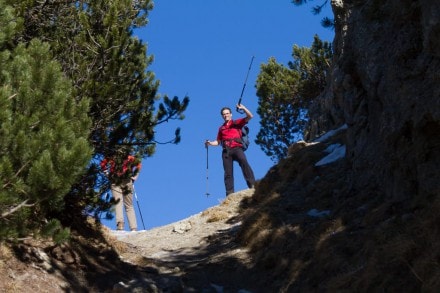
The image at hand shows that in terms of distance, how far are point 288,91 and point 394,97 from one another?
17994 millimetres

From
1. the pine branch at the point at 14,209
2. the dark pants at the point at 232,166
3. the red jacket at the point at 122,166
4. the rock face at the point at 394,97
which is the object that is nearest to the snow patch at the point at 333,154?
the rock face at the point at 394,97

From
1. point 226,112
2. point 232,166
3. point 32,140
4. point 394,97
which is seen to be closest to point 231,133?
point 226,112

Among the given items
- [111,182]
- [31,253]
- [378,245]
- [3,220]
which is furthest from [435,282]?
[111,182]

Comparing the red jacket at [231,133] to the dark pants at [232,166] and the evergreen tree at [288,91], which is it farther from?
the evergreen tree at [288,91]

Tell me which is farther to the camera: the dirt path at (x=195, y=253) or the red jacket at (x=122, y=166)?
the red jacket at (x=122, y=166)

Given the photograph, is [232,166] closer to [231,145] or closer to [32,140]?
[231,145]

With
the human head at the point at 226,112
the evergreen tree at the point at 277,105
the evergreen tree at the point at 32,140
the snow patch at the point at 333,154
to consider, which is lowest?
the evergreen tree at the point at 32,140

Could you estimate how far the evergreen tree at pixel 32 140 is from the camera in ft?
19.0

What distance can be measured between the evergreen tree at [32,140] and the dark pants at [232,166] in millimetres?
7967

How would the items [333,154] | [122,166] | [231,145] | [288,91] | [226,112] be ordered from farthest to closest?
[288,91]
[226,112]
[231,145]
[333,154]
[122,166]

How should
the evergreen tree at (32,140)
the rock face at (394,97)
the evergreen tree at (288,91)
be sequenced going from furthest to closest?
the evergreen tree at (288,91), the rock face at (394,97), the evergreen tree at (32,140)

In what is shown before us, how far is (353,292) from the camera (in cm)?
567

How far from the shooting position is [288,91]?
26.0 m

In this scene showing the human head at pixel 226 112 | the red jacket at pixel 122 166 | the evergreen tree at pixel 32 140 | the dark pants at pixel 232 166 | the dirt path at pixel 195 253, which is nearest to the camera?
the evergreen tree at pixel 32 140
